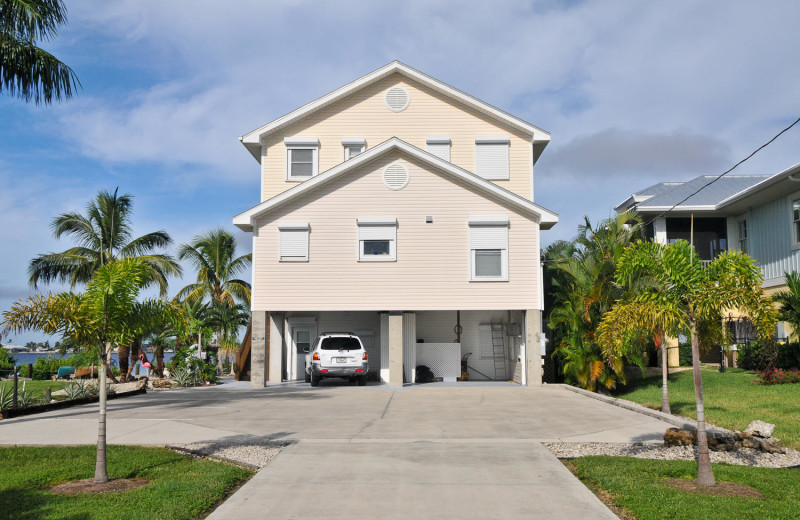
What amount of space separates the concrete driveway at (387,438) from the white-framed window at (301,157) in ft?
28.6

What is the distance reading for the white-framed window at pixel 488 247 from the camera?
76.7ft

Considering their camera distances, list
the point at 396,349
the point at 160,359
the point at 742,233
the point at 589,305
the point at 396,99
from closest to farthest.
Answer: the point at 589,305 < the point at 396,349 < the point at 742,233 < the point at 396,99 < the point at 160,359

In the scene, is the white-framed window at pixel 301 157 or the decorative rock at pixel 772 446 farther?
the white-framed window at pixel 301 157

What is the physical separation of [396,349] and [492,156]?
8622 mm

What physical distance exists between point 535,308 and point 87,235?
20.8 m

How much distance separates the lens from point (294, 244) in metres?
23.3

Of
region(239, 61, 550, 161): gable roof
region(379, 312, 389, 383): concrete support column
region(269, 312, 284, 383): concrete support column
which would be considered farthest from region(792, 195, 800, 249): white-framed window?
region(269, 312, 284, 383): concrete support column

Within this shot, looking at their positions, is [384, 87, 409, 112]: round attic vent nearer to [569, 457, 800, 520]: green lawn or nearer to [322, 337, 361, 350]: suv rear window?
[322, 337, 361, 350]: suv rear window

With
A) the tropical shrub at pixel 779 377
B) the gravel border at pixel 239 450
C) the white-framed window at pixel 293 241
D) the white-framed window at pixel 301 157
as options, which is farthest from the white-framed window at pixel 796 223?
the gravel border at pixel 239 450

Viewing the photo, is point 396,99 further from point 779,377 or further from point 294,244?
point 779,377

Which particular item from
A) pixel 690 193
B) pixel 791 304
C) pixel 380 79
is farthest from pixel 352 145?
pixel 791 304

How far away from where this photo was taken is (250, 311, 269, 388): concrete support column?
23.0 meters

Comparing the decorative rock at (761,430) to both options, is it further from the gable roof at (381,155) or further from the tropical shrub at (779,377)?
the gable roof at (381,155)

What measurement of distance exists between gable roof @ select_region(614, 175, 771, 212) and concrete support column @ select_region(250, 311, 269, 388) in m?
15.6
